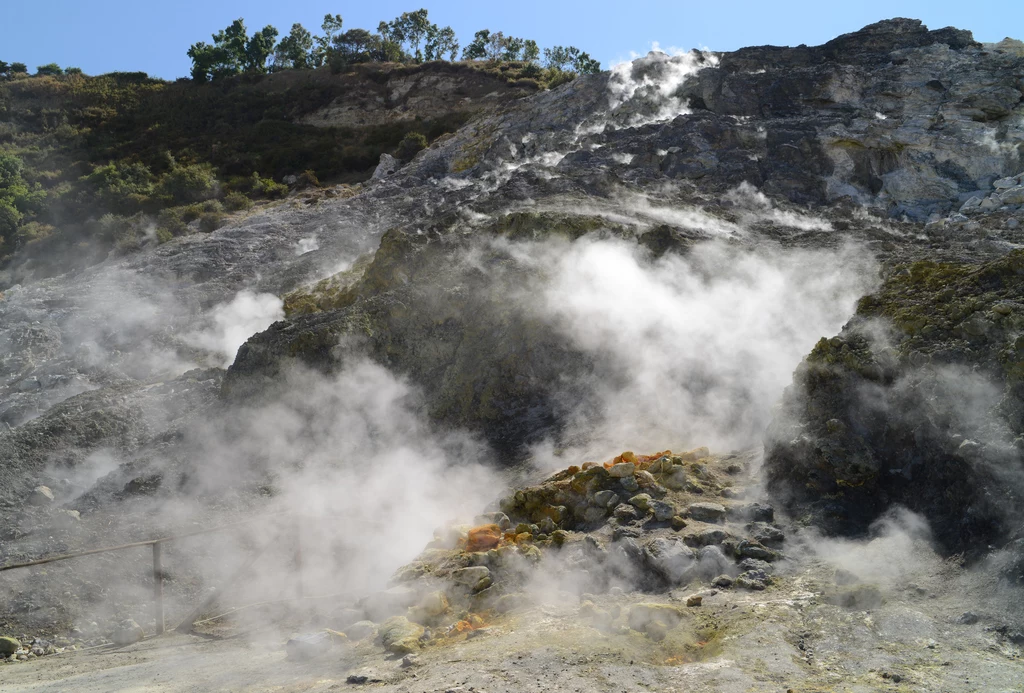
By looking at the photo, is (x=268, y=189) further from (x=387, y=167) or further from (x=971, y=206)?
(x=971, y=206)

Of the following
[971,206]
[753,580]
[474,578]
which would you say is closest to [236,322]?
[474,578]

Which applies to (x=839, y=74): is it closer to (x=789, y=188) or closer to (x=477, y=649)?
(x=789, y=188)

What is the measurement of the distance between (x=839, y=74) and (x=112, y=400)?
1566 cm

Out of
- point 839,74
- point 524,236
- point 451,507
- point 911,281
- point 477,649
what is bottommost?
point 477,649

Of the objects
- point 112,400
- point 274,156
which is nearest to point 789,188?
point 112,400

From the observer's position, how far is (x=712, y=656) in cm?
438

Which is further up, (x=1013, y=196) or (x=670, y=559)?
(x=1013, y=196)

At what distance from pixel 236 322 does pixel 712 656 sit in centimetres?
1249

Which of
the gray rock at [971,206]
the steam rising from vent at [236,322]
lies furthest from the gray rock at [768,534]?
the steam rising from vent at [236,322]

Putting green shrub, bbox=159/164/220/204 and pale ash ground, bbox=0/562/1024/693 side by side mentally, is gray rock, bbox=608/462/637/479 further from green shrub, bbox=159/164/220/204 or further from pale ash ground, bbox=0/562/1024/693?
green shrub, bbox=159/164/220/204

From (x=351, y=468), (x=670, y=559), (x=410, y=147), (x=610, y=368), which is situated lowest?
(x=670, y=559)

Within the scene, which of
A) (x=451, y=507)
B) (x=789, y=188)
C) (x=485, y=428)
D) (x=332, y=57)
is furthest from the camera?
(x=332, y=57)

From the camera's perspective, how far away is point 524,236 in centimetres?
1200

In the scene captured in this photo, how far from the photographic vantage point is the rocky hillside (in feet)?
18.2
